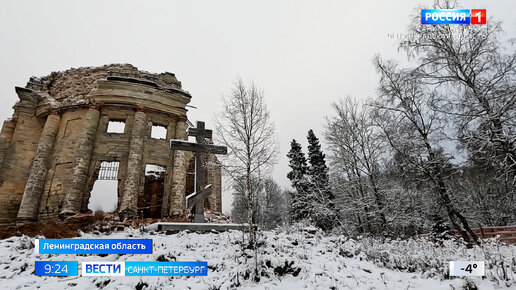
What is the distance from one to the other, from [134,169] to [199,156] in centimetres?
633

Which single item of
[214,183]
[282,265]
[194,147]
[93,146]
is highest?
[93,146]

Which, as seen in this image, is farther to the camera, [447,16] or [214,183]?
[214,183]

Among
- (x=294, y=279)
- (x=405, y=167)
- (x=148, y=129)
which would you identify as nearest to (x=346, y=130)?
(x=405, y=167)

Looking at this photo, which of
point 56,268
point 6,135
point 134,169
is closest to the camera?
point 56,268

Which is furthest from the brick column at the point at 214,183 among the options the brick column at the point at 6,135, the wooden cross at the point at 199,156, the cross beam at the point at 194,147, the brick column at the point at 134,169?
the brick column at the point at 6,135

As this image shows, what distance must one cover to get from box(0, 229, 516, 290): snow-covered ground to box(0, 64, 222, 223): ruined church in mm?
6846

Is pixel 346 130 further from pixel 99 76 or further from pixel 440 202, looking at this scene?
pixel 99 76

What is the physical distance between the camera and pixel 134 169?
14.5 meters

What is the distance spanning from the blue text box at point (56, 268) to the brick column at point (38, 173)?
11420 mm

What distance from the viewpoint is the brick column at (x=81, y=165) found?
1328cm

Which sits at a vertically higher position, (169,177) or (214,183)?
(169,177)

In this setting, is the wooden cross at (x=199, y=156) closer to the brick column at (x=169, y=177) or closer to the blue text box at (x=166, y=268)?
the blue text box at (x=166, y=268)

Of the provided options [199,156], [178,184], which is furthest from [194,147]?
[178,184]

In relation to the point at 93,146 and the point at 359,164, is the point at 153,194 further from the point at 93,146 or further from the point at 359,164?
the point at 359,164
